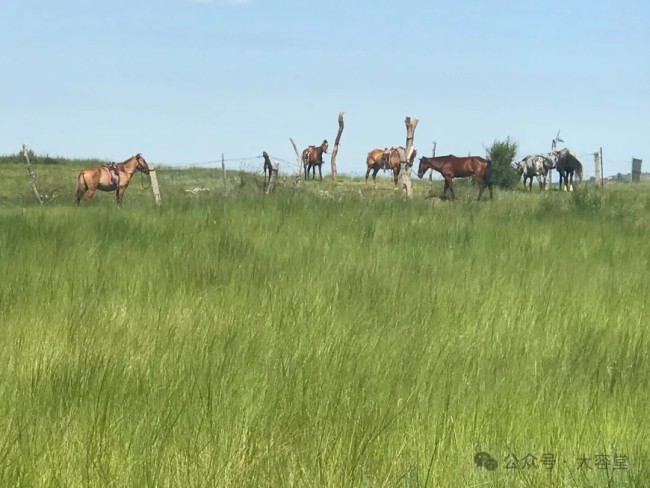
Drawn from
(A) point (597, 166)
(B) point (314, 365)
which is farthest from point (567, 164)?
(B) point (314, 365)

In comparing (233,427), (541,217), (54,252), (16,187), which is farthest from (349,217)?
(16,187)

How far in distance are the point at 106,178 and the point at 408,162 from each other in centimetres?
816

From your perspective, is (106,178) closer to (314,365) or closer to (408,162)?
(408,162)

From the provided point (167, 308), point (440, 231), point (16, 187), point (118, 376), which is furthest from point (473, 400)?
point (16, 187)

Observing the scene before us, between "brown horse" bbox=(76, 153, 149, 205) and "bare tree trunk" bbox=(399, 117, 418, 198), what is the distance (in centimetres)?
697

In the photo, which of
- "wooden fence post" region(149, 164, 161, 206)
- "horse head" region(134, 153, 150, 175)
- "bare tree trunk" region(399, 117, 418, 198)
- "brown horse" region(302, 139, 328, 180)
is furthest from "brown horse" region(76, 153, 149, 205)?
"brown horse" region(302, 139, 328, 180)

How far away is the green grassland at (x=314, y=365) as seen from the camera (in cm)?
249

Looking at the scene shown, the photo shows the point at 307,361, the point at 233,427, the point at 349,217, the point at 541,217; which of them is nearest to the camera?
the point at 233,427

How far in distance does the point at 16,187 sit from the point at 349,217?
57.3 feet

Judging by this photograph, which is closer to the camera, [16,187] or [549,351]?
[549,351]

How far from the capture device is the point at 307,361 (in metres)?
3.54

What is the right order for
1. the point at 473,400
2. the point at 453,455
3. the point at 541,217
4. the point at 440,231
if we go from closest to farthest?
the point at 453,455, the point at 473,400, the point at 440,231, the point at 541,217

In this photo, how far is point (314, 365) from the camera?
11.5 feet

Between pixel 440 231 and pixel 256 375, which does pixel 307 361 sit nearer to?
pixel 256 375
